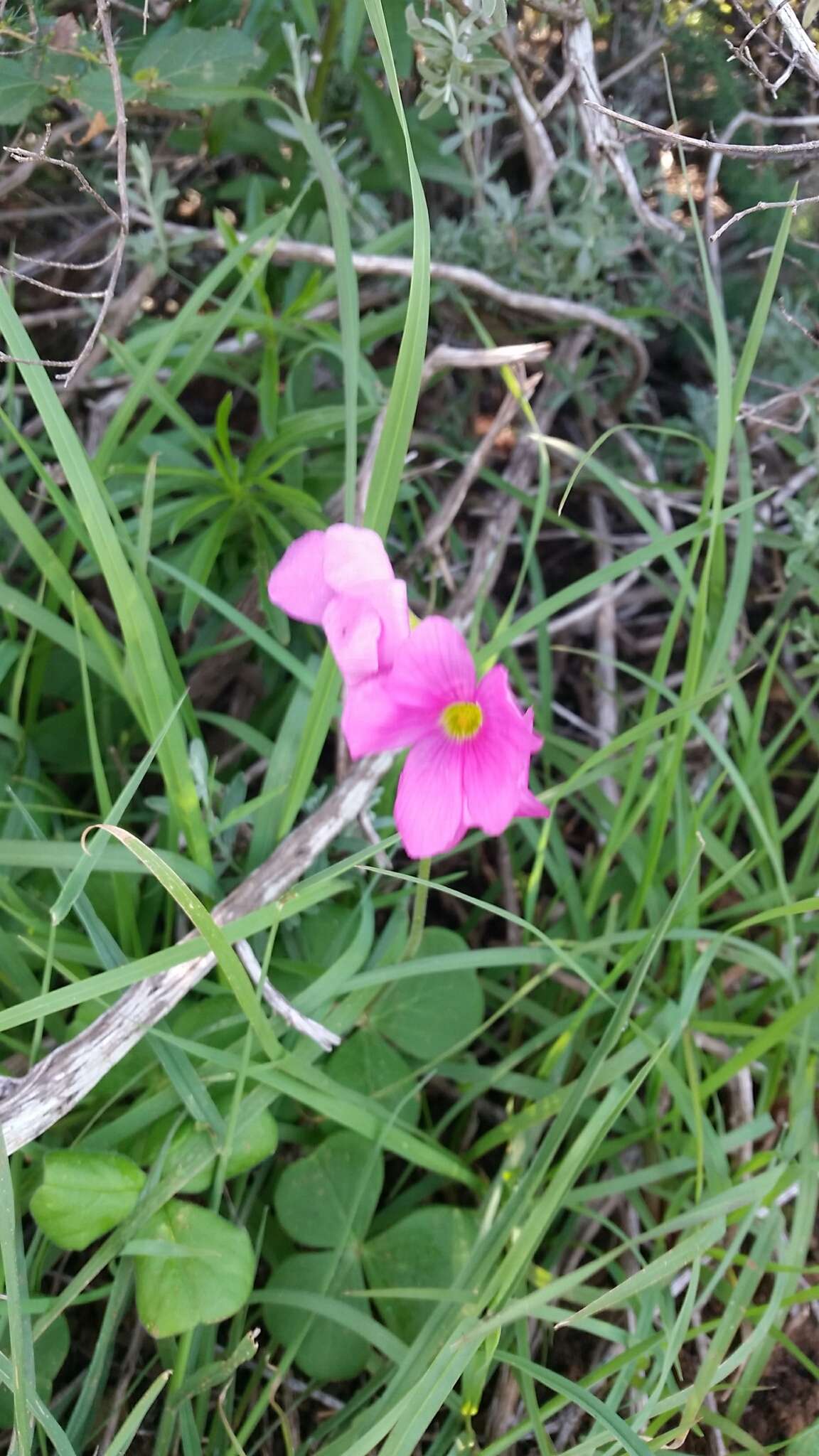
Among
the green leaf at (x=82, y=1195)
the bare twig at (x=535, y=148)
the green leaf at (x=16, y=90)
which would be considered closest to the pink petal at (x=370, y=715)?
the green leaf at (x=82, y=1195)

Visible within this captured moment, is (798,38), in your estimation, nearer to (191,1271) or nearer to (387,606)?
(387,606)

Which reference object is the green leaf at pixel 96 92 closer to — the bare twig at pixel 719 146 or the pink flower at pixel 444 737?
the bare twig at pixel 719 146

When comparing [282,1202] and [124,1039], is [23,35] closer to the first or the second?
[124,1039]

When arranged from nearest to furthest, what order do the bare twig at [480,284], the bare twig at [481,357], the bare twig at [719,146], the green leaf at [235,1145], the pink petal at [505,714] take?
the pink petal at [505,714] → the bare twig at [719,146] → the green leaf at [235,1145] → the bare twig at [481,357] → the bare twig at [480,284]

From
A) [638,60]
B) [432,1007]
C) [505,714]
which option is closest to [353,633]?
[505,714]

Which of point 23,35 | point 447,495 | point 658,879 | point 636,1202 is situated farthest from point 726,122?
point 636,1202

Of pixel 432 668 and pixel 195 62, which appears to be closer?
pixel 432 668
